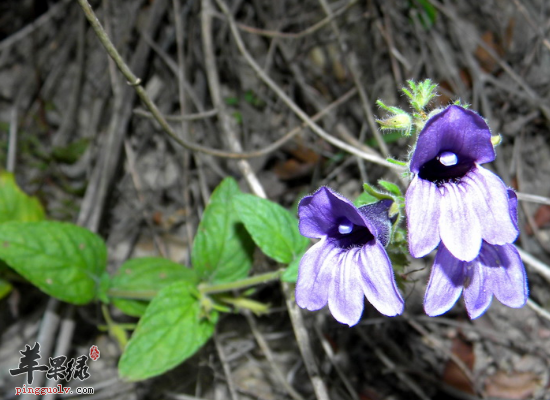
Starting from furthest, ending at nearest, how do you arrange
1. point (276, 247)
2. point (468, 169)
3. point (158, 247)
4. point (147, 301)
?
point (158, 247) < point (147, 301) < point (276, 247) < point (468, 169)

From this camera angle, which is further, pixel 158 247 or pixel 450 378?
pixel 158 247

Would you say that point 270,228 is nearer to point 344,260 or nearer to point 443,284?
point 344,260

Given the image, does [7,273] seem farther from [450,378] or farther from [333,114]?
[450,378]

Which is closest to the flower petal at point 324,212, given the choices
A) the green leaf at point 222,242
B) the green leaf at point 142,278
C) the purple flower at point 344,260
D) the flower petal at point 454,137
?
the purple flower at point 344,260

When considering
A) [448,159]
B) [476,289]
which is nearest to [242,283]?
[476,289]

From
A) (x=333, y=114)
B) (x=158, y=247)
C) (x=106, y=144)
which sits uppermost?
A: (x=333, y=114)

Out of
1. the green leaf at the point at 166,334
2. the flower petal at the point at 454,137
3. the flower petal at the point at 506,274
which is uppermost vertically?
the flower petal at the point at 454,137

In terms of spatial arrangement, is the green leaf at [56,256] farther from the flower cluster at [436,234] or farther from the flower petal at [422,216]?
the flower petal at [422,216]

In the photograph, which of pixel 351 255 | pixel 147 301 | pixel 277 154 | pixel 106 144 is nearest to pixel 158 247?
pixel 147 301
